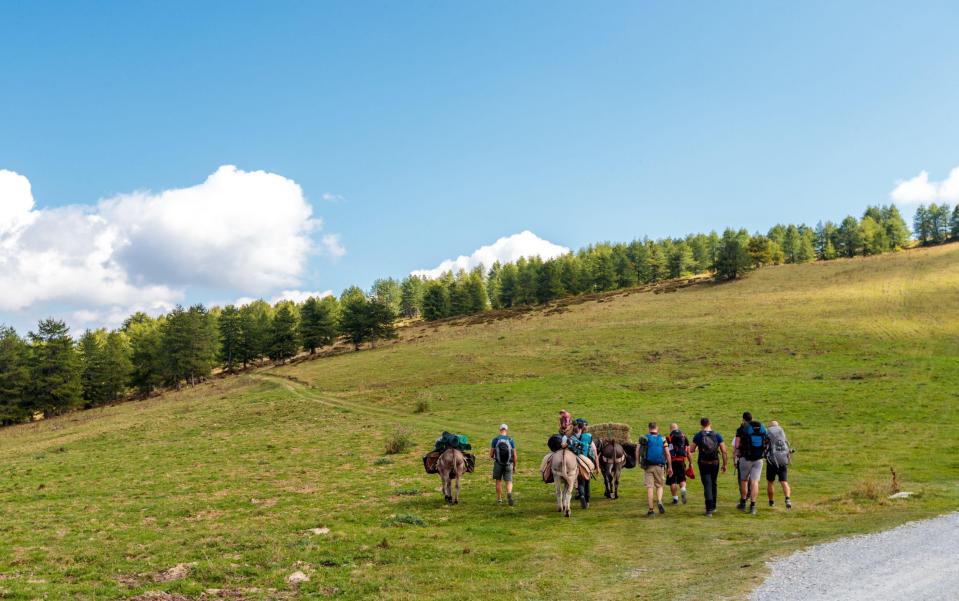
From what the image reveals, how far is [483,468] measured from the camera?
26.1 metres

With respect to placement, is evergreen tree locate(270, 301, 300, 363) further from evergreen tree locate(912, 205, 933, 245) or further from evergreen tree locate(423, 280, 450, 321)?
evergreen tree locate(912, 205, 933, 245)

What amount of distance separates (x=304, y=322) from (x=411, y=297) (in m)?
73.6

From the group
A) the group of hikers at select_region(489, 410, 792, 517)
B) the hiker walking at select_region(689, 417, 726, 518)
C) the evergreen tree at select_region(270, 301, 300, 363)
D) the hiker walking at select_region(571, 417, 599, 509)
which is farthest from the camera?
the evergreen tree at select_region(270, 301, 300, 363)

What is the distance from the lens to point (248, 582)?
12102 millimetres

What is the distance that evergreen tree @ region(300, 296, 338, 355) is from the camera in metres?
104

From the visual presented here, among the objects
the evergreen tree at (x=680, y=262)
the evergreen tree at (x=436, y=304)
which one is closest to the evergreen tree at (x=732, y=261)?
the evergreen tree at (x=680, y=262)

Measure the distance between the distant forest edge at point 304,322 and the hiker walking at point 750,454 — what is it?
8424cm

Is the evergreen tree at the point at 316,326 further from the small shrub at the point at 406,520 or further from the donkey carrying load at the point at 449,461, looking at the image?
the small shrub at the point at 406,520

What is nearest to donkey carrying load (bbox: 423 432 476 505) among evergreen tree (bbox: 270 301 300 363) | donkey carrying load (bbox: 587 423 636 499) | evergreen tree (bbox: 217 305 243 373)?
donkey carrying load (bbox: 587 423 636 499)

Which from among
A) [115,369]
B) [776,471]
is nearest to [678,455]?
[776,471]

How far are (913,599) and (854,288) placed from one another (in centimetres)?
9229

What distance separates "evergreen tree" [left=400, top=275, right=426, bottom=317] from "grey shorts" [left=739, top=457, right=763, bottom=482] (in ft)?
532

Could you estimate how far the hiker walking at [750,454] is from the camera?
16.7 meters

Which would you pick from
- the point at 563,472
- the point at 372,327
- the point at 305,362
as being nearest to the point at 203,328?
the point at 305,362
